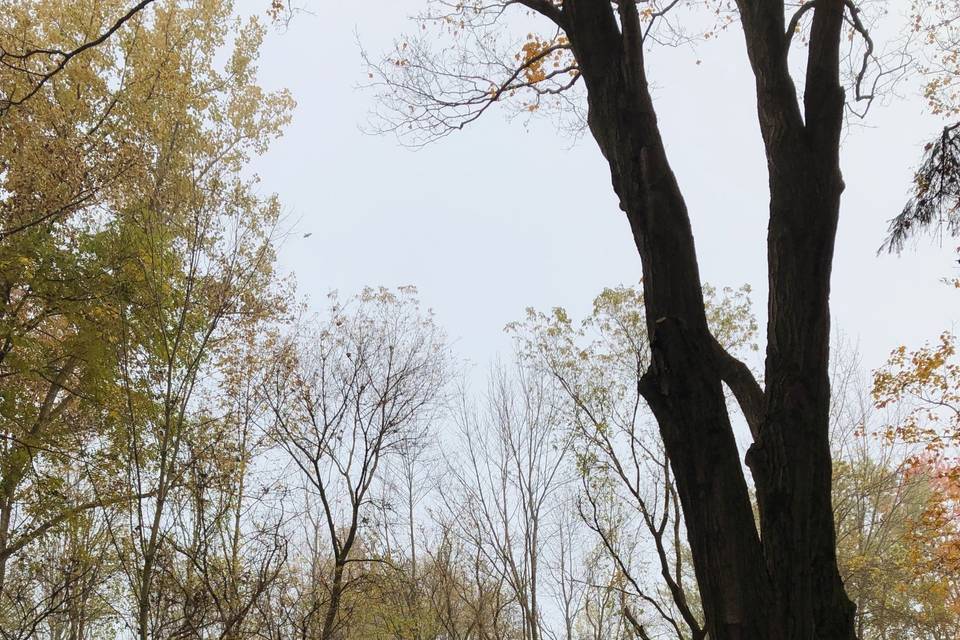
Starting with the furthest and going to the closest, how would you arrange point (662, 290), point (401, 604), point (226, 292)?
point (401, 604), point (226, 292), point (662, 290)

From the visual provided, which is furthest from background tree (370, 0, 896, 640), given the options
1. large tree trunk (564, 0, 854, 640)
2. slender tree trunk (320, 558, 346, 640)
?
slender tree trunk (320, 558, 346, 640)

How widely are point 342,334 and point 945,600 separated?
11.9 metres

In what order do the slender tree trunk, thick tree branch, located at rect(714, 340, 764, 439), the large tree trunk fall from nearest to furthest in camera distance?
the large tree trunk < thick tree branch, located at rect(714, 340, 764, 439) < the slender tree trunk

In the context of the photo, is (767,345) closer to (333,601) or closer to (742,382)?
(742,382)

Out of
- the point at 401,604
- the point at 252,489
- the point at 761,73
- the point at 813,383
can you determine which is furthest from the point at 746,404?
the point at 401,604

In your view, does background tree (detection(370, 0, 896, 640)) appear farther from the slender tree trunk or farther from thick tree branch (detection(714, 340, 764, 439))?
the slender tree trunk

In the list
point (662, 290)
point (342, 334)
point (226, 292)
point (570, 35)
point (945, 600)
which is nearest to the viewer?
point (662, 290)

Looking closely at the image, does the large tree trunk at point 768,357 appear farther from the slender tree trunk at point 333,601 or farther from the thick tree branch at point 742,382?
the slender tree trunk at point 333,601

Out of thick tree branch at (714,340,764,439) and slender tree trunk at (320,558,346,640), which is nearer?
thick tree branch at (714,340,764,439)

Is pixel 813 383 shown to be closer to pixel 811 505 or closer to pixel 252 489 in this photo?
pixel 811 505

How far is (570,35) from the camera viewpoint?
240 cm

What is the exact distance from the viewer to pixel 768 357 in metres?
2.13

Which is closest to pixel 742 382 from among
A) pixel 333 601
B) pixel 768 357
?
pixel 768 357

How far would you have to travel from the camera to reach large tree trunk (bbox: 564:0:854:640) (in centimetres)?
183
